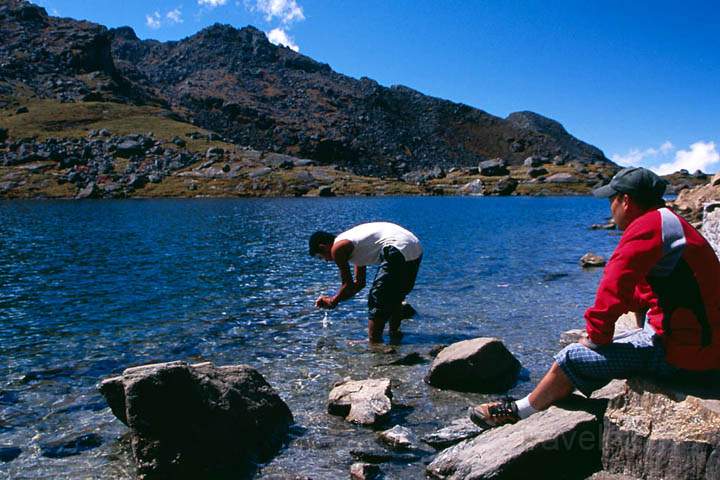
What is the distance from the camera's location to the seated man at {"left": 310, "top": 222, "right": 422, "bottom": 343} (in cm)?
A: 1400

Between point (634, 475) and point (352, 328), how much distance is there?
460 inches

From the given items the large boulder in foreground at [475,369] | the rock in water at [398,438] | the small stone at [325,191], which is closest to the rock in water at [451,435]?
the rock in water at [398,438]

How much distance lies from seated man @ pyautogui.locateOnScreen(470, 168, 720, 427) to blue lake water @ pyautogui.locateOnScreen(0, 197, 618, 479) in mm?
3544

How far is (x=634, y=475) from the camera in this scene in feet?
21.7

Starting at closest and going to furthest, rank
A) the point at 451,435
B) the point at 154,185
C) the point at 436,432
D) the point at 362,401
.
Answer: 1. the point at 451,435
2. the point at 436,432
3. the point at 362,401
4. the point at 154,185

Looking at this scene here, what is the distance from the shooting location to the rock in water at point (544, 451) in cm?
712

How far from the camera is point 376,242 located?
14.6 m

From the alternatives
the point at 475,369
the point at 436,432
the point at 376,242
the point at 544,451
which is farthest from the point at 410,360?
the point at 544,451

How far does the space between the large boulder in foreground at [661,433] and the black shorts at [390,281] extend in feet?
26.2

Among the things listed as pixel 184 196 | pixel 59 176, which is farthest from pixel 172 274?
pixel 59 176

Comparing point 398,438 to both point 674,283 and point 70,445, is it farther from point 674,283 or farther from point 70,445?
point 70,445

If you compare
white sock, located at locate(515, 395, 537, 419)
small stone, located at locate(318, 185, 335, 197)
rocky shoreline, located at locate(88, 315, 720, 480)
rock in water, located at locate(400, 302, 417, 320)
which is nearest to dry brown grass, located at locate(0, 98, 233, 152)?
small stone, located at locate(318, 185, 335, 197)

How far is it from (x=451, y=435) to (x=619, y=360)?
3574mm

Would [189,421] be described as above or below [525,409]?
below
